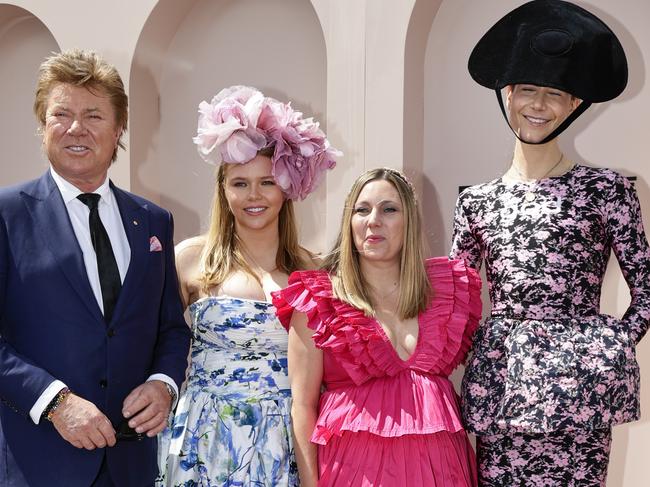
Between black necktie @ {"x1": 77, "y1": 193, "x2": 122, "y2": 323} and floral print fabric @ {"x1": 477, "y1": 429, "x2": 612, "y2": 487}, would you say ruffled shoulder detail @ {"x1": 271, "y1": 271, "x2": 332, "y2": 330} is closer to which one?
black necktie @ {"x1": 77, "y1": 193, "x2": 122, "y2": 323}

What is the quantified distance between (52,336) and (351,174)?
7.40ft

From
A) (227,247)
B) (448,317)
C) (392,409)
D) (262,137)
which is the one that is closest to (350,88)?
(262,137)

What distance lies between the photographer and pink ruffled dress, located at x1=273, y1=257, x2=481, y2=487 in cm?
224

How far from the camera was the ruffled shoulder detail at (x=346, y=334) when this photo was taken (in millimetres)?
2299

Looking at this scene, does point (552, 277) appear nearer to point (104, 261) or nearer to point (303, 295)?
point (303, 295)

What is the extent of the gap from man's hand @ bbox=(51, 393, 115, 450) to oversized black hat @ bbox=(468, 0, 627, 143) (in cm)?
145

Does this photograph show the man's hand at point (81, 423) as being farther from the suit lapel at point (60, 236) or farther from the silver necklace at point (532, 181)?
the silver necklace at point (532, 181)

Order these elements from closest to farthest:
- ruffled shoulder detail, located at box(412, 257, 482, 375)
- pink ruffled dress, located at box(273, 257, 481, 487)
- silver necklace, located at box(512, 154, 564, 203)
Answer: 1. pink ruffled dress, located at box(273, 257, 481, 487)
2. ruffled shoulder detail, located at box(412, 257, 482, 375)
3. silver necklace, located at box(512, 154, 564, 203)

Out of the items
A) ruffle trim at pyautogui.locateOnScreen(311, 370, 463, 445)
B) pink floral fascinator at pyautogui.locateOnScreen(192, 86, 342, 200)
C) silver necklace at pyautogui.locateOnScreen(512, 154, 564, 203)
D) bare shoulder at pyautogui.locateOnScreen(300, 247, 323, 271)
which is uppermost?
pink floral fascinator at pyautogui.locateOnScreen(192, 86, 342, 200)

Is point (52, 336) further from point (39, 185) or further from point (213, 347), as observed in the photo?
point (213, 347)

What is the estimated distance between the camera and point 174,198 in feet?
17.3

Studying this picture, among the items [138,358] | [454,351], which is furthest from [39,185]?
[454,351]

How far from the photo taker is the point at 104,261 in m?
2.22

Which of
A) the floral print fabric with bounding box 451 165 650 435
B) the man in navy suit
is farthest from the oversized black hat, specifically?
the man in navy suit
